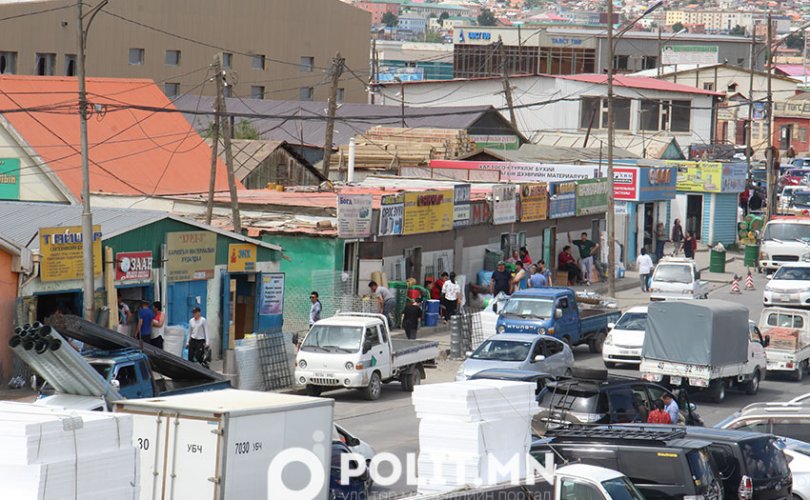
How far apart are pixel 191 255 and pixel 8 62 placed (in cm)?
3975

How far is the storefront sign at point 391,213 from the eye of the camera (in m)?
37.9

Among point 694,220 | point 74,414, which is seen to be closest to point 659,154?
point 694,220

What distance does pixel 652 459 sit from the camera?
51.1 feet

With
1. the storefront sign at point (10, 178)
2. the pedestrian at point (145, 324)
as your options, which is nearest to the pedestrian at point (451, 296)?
the pedestrian at point (145, 324)

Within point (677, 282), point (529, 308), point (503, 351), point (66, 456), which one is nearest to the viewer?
point (66, 456)

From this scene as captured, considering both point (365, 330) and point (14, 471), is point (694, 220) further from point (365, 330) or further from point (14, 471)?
point (14, 471)

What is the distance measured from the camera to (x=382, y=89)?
8856 centimetres

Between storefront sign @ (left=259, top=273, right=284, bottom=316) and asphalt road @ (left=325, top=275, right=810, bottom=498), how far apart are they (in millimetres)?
4399

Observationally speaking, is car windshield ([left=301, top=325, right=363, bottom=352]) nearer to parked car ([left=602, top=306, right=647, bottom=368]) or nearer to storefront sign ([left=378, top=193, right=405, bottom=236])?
parked car ([left=602, top=306, right=647, bottom=368])

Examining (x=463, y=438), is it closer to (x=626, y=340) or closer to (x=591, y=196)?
(x=626, y=340)

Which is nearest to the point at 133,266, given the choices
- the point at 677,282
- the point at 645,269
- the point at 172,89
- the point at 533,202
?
the point at 677,282

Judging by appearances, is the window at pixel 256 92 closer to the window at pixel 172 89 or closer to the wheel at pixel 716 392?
the window at pixel 172 89

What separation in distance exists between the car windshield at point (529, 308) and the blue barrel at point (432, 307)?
16.2 ft

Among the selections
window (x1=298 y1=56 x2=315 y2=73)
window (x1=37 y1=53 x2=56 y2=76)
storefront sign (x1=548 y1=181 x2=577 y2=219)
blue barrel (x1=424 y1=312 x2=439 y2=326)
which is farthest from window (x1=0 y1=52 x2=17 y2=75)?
blue barrel (x1=424 y1=312 x2=439 y2=326)
